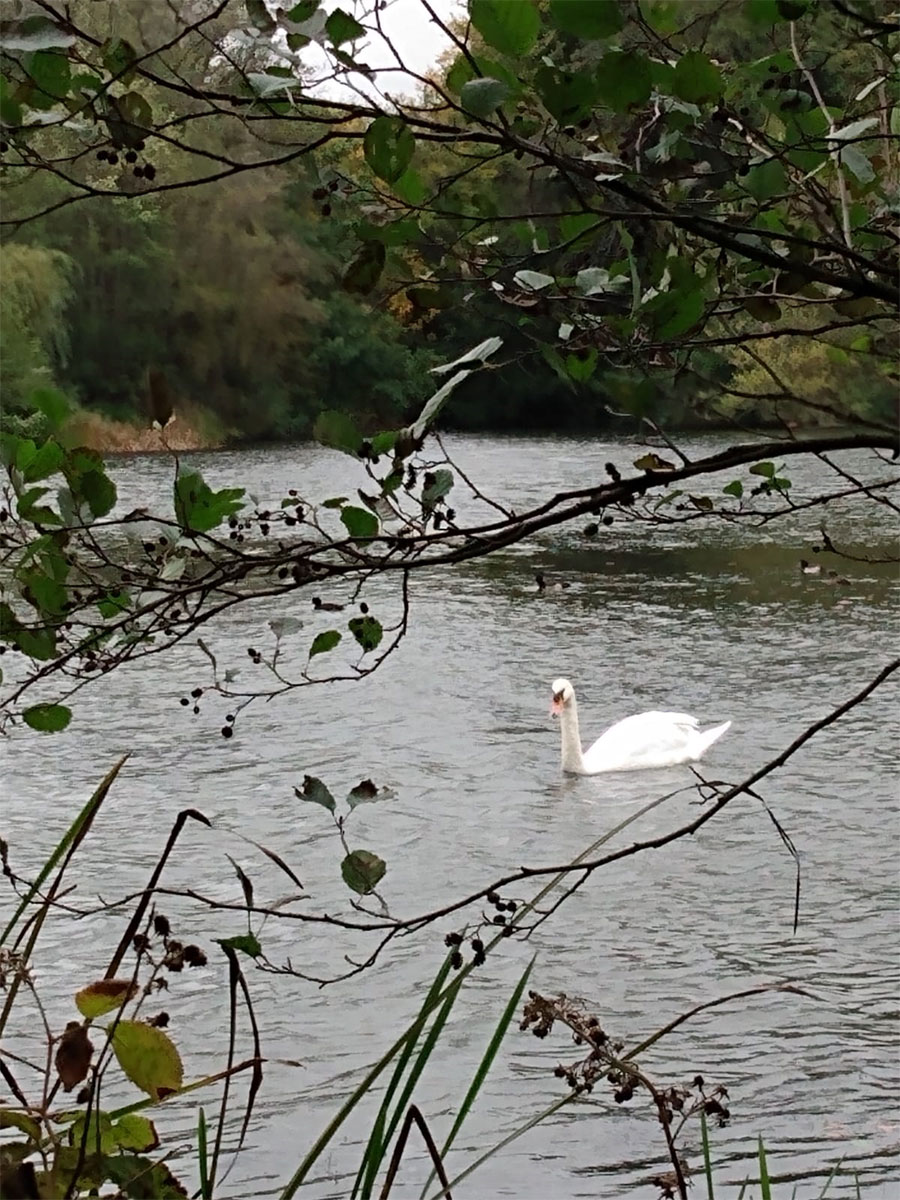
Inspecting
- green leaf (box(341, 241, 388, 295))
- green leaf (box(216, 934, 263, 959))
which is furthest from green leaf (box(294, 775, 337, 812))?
green leaf (box(341, 241, 388, 295))

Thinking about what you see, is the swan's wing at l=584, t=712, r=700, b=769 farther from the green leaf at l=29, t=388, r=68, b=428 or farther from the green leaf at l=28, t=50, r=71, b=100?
the green leaf at l=28, t=50, r=71, b=100

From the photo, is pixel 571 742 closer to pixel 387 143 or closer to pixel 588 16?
pixel 387 143

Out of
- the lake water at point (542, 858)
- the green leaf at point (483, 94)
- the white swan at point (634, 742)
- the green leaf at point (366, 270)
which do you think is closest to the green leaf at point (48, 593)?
the green leaf at point (366, 270)

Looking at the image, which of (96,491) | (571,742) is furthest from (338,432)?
(571,742)

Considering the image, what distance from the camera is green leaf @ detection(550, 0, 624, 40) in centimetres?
133

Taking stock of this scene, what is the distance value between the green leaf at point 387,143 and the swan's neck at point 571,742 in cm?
690

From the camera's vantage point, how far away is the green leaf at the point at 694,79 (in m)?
1.63

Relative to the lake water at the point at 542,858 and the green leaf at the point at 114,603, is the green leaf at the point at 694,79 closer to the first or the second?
the green leaf at the point at 114,603

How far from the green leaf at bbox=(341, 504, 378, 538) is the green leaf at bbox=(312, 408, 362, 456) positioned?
56mm

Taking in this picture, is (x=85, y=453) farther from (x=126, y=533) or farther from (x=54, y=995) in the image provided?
(x=54, y=995)

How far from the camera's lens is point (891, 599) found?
1273 centimetres

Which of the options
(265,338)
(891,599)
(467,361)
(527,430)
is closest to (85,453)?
(467,361)

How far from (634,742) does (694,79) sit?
23.5ft

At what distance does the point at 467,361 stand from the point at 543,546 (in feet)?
50.3
